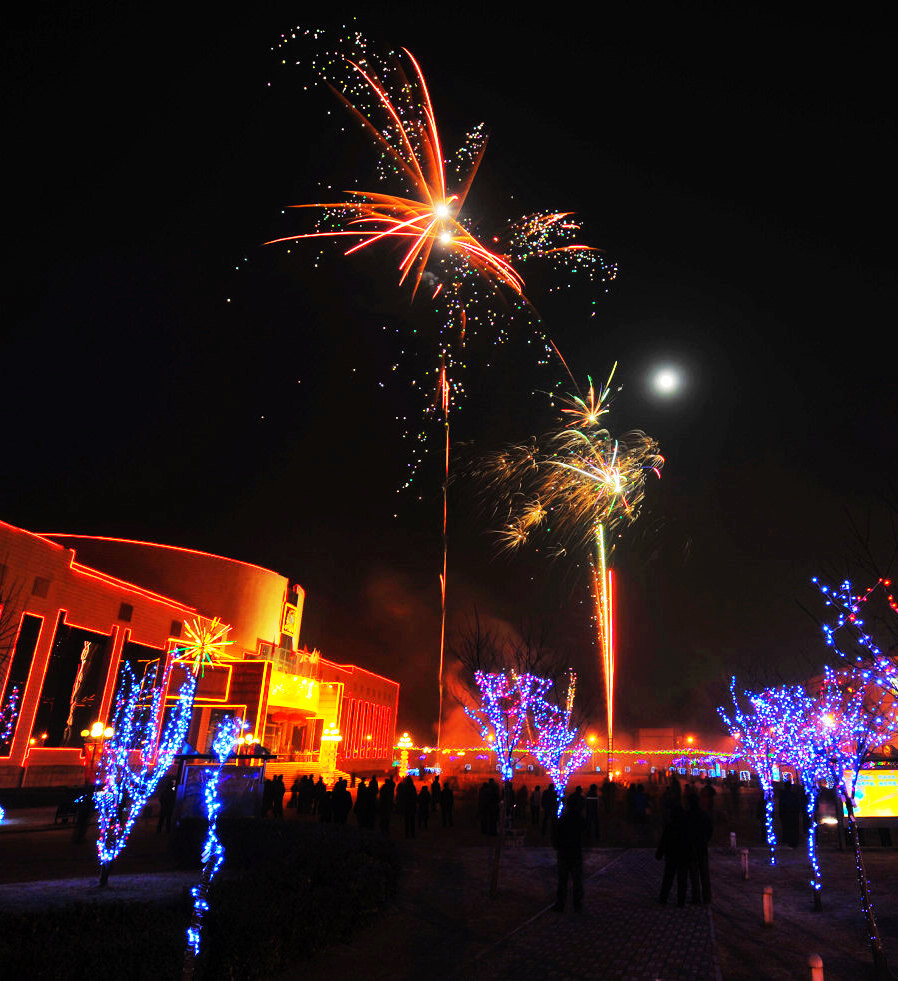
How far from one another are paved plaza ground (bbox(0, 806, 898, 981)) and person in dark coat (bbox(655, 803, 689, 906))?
264 mm

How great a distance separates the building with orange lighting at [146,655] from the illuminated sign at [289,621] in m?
0.12

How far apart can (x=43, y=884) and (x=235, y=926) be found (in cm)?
637

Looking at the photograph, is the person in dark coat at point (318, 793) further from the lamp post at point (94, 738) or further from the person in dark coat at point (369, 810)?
the lamp post at point (94, 738)

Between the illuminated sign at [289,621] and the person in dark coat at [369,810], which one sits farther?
the illuminated sign at [289,621]

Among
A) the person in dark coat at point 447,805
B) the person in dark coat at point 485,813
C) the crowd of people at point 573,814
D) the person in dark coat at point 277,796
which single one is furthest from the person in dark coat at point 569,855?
the person in dark coat at point 277,796

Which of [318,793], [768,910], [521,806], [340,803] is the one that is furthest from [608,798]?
[768,910]

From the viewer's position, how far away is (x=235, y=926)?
608 cm

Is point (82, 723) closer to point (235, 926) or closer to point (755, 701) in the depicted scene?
point (755, 701)

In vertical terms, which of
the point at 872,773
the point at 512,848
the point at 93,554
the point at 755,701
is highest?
the point at 93,554

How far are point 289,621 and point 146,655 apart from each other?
24587mm

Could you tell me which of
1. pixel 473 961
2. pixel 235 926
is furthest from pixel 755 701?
pixel 235 926

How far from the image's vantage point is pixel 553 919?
9781mm

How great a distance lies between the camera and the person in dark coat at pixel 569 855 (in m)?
10.2

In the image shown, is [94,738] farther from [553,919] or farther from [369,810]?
[553,919]
